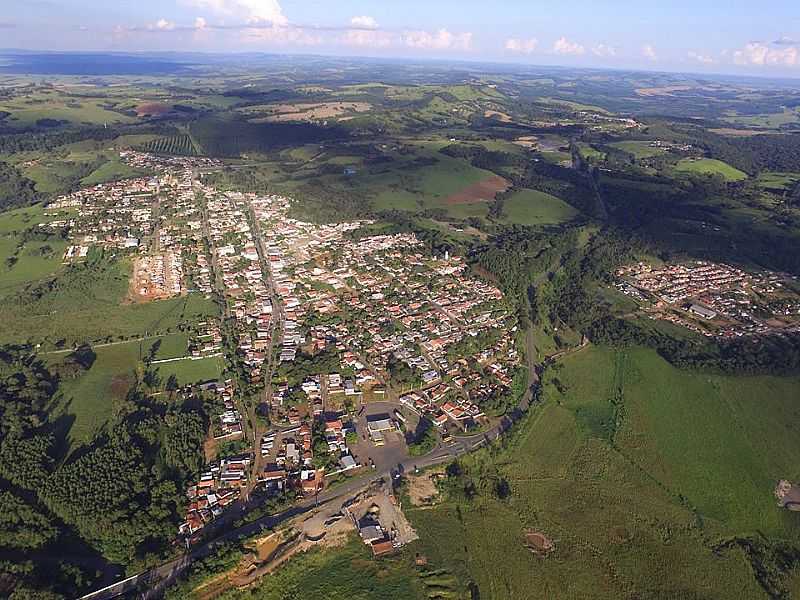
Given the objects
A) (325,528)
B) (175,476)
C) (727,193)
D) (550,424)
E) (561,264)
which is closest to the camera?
(325,528)

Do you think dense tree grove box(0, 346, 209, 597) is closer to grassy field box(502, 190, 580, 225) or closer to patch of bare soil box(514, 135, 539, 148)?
grassy field box(502, 190, 580, 225)

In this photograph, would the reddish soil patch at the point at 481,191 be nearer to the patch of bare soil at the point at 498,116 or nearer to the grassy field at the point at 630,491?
the grassy field at the point at 630,491

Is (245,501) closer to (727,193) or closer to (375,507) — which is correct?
(375,507)

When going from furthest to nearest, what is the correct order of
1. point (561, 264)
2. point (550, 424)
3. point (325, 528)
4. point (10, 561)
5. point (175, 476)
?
1. point (561, 264)
2. point (550, 424)
3. point (175, 476)
4. point (325, 528)
5. point (10, 561)

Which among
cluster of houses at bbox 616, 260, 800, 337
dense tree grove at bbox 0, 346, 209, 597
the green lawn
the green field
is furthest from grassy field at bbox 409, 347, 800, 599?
the green field

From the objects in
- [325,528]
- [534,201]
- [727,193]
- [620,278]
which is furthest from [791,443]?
[727,193]

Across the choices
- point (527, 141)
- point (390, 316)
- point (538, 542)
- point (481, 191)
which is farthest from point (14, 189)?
point (527, 141)
